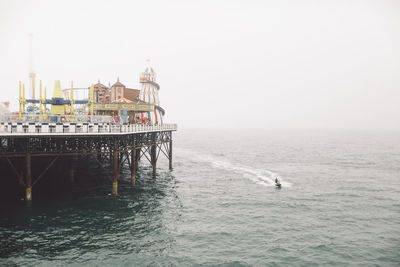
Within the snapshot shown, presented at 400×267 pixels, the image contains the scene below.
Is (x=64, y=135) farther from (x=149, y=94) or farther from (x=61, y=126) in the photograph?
(x=149, y=94)

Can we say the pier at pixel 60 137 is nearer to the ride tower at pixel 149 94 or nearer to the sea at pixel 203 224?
the sea at pixel 203 224

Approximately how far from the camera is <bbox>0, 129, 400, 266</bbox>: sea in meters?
21.0

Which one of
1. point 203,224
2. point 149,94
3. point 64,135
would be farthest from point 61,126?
point 149,94

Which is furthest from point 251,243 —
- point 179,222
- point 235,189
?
point 235,189

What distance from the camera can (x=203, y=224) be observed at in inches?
1074

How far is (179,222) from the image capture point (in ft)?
91.2

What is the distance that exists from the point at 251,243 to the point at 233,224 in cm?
403

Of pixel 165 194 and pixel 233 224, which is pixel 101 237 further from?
pixel 165 194

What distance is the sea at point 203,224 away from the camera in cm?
2097

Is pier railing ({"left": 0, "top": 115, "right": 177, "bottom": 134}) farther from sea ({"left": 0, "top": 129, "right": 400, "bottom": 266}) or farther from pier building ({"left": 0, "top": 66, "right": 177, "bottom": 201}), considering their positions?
sea ({"left": 0, "top": 129, "right": 400, "bottom": 266})

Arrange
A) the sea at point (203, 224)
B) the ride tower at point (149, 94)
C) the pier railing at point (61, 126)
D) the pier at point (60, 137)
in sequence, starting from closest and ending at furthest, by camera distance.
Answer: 1. the sea at point (203, 224)
2. the pier railing at point (61, 126)
3. the pier at point (60, 137)
4. the ride tower at point (149, 94)

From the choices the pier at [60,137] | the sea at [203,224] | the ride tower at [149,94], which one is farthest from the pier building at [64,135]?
the sea at [203,224]

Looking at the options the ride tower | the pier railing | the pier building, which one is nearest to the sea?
the pier building

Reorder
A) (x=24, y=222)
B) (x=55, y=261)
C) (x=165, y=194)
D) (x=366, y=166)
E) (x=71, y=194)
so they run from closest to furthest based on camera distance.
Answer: (x=55, y=261), (x=24, y=222), (x=71, y=194), (x=165, y=194), (x=366, y=166)
